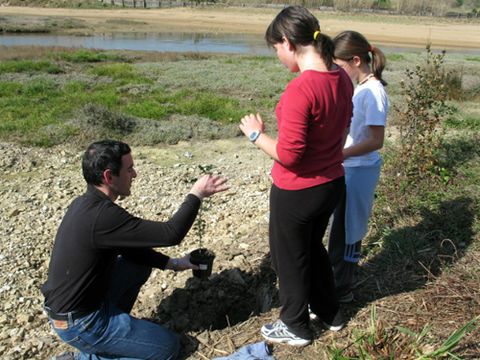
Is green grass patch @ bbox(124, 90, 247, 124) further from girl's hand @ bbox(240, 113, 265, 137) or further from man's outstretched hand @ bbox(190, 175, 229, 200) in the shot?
girl's hand @ bbox(240, 113, 265, 137)

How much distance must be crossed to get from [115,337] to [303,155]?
1637 mm

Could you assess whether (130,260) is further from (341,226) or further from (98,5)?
(98,5)

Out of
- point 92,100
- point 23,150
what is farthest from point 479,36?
point 23,150

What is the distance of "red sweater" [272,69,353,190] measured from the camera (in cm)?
217

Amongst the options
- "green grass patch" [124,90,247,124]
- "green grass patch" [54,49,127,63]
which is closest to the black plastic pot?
"green grass patch" [124,90,247,124]

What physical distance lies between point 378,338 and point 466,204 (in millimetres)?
2647

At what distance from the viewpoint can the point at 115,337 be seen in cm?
282

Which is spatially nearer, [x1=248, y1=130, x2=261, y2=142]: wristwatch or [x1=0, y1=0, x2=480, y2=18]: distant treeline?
[x1=248, y1=130, x2=261, y2=142]: wristwatch

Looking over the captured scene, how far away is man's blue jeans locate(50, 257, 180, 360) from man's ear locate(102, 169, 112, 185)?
0.80 m

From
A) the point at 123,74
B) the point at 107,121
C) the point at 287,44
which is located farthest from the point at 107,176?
the point at 123,74

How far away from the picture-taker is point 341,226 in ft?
10.3

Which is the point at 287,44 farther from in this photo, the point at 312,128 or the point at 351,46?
the point at 351,46

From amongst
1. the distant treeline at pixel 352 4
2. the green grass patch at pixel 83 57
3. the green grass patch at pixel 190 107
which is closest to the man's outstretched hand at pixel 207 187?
the green grass patch at pixel 190 107

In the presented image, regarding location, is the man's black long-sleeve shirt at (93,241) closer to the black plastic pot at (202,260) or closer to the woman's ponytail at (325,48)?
the black plastic pot at (202,260)
